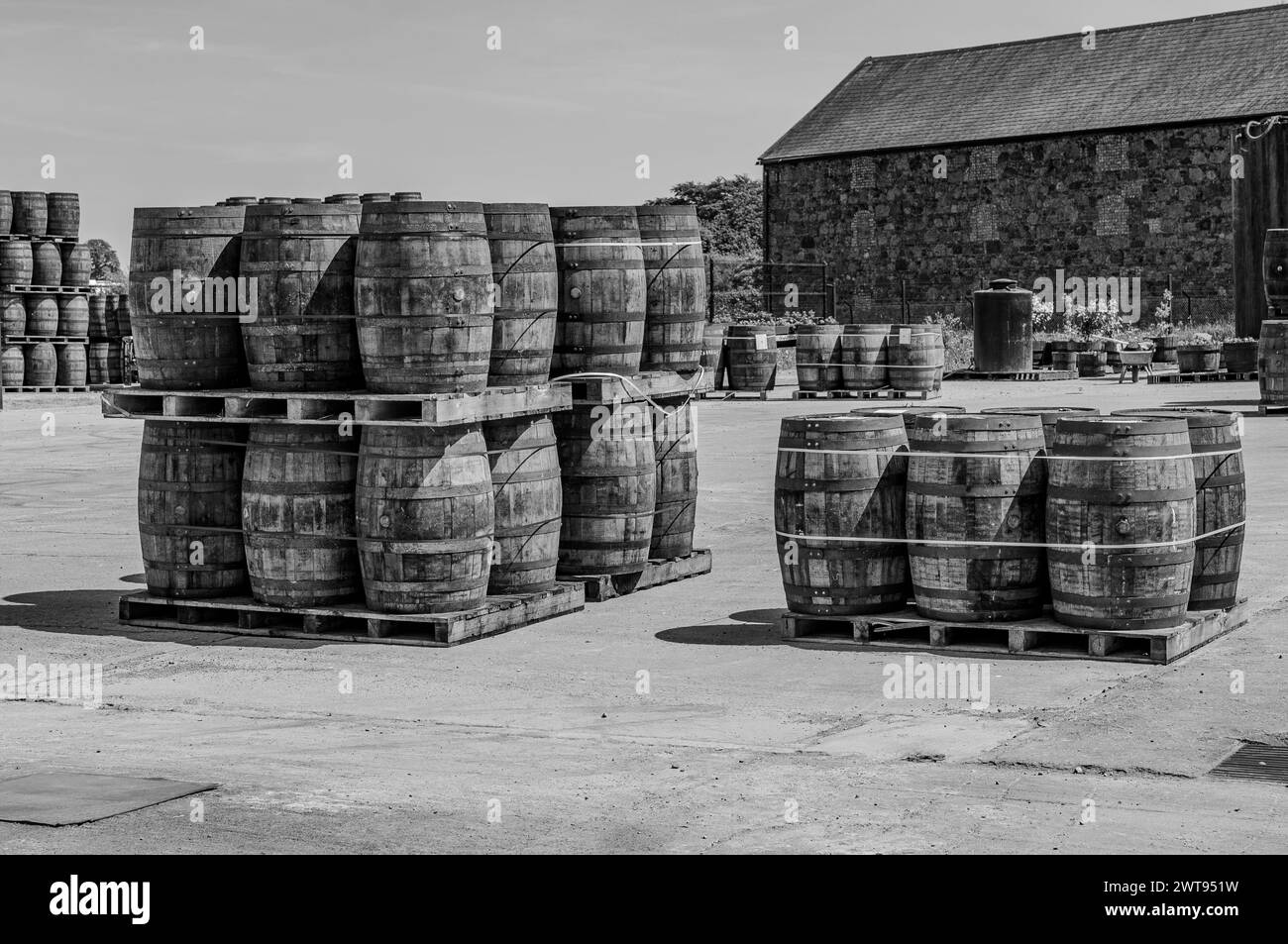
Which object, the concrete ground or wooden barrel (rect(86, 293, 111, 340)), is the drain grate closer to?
the concrete ground

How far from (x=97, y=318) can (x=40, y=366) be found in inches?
80.7

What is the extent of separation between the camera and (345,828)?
6289 mm

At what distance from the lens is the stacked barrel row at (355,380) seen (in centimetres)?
993

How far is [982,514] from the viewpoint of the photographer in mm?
9375

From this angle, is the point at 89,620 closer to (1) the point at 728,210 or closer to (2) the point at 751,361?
(2) the point at 751,361

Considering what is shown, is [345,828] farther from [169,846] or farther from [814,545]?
[814,545]

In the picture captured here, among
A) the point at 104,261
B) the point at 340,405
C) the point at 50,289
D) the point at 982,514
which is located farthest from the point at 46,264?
the point at 104,261

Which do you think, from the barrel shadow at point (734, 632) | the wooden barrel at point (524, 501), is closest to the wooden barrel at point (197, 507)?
the wooden barrel at point (524, 501)

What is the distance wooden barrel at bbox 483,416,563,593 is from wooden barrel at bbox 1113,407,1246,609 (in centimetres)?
329

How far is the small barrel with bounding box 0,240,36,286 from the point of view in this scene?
3506 centimetres

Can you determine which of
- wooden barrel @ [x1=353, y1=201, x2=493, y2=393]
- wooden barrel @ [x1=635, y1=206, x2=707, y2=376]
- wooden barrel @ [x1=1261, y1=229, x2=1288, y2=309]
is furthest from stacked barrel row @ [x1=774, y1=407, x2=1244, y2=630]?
wooden barrel @ [x1=1261, y1=229, x2=1288, y2=309]

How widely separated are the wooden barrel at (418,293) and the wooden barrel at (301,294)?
0.20 meters

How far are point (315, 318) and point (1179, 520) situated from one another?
15.7 feet

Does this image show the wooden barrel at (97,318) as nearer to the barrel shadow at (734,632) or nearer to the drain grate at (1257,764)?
the barrel shadow at (734,632)
